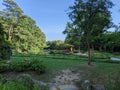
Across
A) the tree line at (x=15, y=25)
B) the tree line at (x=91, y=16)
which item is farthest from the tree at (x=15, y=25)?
the tree line at (x=91, y=16)

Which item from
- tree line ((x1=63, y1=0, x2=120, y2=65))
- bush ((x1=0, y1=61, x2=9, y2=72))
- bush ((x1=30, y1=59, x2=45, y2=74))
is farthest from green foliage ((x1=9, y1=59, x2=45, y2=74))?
tree line ((x1=63, y1=0, x2=120, y2=65))

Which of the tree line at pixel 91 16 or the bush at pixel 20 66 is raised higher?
the tree line at pixel 91 16

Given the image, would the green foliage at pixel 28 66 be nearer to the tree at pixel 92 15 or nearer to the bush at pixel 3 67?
the bush at pixel 3 67

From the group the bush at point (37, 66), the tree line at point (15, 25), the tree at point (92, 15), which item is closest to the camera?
the bush at point (37, 66)

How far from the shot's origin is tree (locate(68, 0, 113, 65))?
12070 mm

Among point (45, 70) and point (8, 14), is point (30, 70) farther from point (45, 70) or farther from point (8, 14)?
point (8, 14)

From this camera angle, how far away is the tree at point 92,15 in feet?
39.6

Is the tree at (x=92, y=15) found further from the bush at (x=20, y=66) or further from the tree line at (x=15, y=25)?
the tree line at (x=15, y=25)

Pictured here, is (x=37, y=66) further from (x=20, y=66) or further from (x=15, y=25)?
(x=15, y=25)

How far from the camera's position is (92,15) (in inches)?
481

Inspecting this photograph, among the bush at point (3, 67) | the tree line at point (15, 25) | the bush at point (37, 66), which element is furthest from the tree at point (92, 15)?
the tree line at point (15, 25)

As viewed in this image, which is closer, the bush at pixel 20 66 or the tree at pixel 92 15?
the bush at pixel 20 66

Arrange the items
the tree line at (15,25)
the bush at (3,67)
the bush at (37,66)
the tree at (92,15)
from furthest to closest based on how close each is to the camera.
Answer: the tree line at (15,25) < the tree at (92,15) < the bush at (3,67) < the bush at (37,66)

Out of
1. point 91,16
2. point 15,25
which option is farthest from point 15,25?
point 91,16
